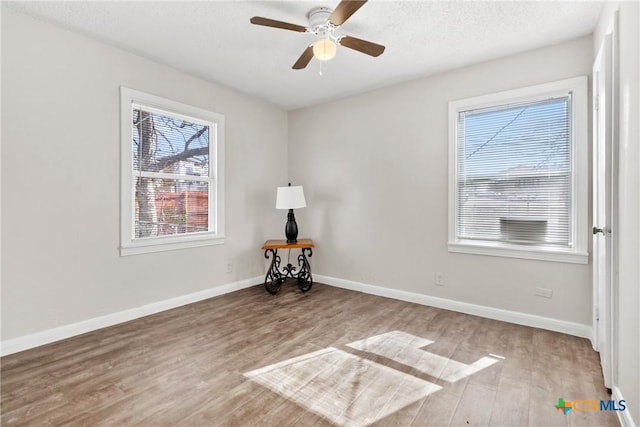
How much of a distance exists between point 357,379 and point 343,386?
126 mm

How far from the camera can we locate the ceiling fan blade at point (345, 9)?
1.80 meters

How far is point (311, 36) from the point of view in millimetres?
2678

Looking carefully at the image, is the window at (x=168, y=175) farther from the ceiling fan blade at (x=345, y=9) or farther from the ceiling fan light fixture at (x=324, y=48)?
the ceiling fan blade at (x=345, y=9)

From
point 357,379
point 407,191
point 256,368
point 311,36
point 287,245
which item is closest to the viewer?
point 357,379

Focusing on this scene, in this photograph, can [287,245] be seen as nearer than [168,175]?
No

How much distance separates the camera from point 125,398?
5.89 feet

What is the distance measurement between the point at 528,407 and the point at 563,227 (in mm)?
1775

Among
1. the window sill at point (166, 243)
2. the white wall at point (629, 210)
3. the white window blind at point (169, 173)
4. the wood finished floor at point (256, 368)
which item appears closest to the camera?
the white wall at point (629, 210)

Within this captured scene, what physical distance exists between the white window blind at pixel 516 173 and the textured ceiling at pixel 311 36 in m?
0.61

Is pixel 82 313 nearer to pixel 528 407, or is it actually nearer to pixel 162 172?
pixel 162 172

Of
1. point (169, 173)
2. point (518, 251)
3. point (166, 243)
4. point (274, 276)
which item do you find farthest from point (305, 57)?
point (274, 276)

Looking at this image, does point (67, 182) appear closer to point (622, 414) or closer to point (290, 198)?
point (290, 198)

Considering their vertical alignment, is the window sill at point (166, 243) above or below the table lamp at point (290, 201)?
below

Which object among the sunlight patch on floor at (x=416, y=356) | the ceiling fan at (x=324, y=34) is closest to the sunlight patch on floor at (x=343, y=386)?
the sunlight patch on floor at (x=416, y=356)
